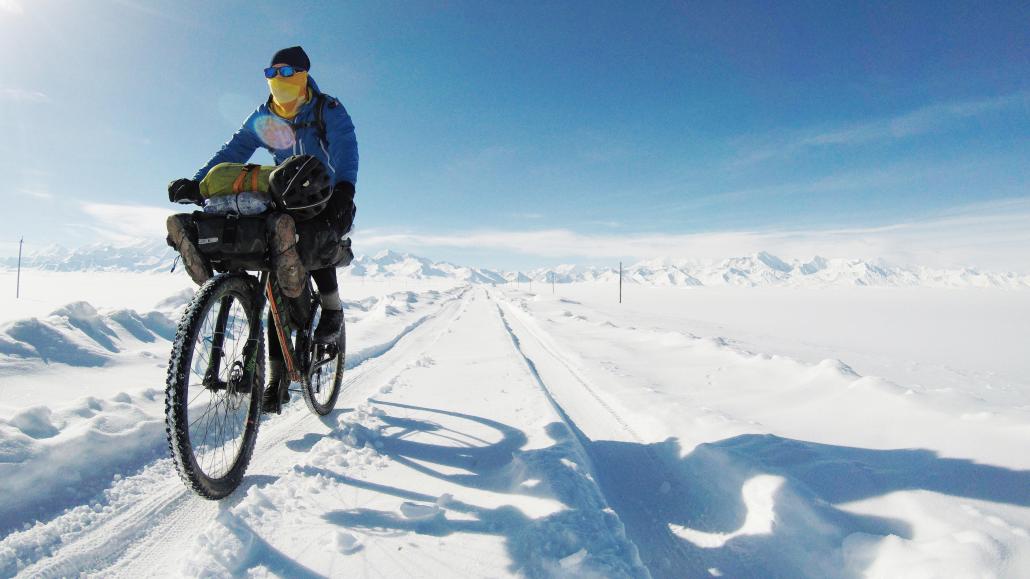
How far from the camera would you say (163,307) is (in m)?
16.8

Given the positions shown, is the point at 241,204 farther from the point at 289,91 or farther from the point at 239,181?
the point at 289,91

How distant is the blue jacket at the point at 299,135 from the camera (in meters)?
2.63

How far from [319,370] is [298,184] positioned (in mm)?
1732

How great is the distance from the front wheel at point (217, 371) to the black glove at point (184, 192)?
0.51 meters

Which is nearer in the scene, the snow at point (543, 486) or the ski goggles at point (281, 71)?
the snow at point (543, 486)

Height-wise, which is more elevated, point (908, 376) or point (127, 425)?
point (127, 425)

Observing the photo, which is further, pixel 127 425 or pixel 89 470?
pixel 127 425

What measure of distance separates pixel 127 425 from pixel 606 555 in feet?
9.82

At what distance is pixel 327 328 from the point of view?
2.96m

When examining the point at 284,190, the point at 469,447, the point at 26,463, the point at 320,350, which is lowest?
the point at 469,447

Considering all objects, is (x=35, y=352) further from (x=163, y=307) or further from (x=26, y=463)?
(x=163, y=307)

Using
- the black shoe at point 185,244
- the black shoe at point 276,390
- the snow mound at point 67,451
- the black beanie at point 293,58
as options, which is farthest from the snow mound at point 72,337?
the black beanie at point 293,58

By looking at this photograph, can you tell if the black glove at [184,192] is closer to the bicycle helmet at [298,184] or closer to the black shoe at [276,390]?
the bicycle helmet at [298,184]

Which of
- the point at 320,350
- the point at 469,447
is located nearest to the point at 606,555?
the point at 469,447
